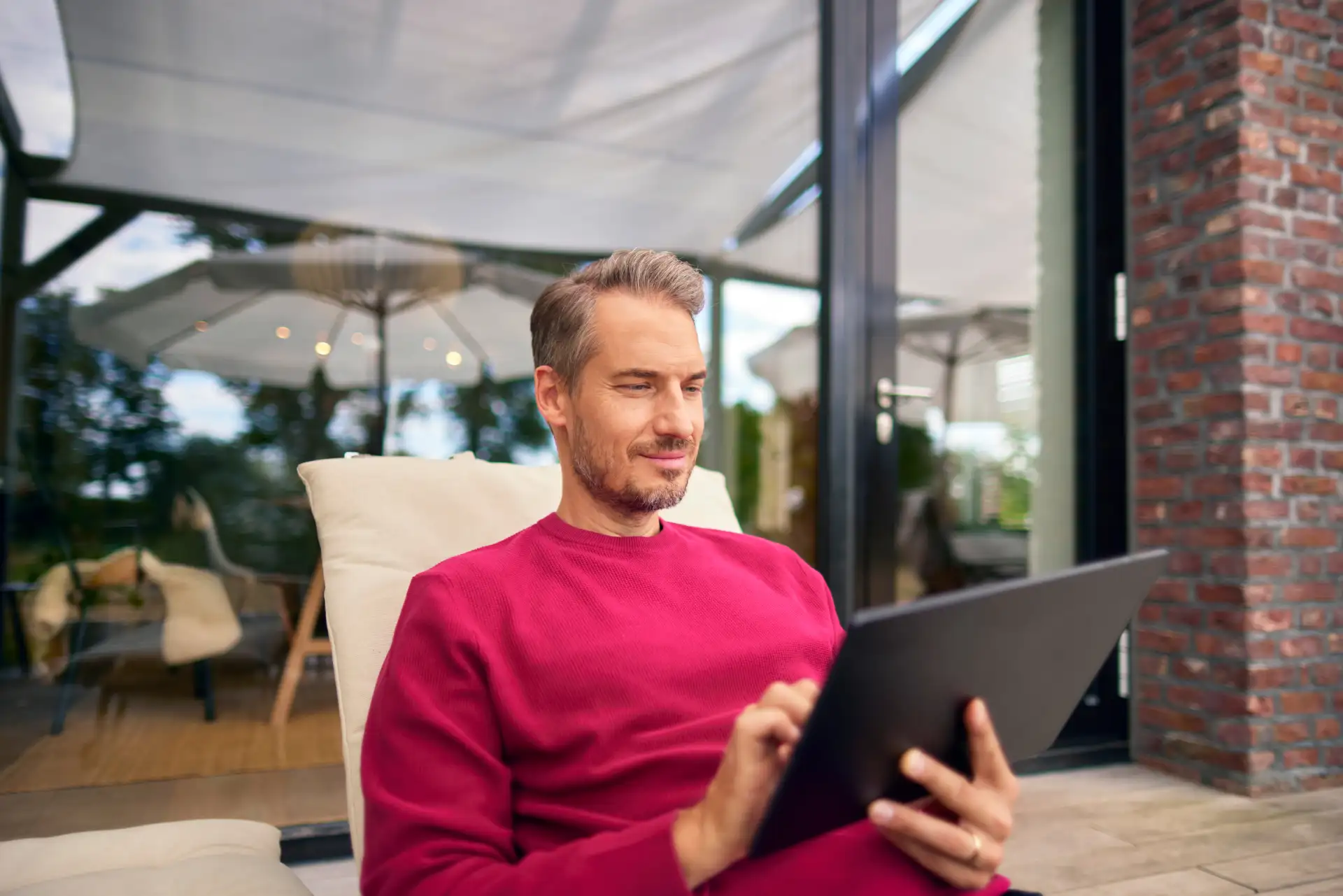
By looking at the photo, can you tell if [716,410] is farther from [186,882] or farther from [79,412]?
[186,882]

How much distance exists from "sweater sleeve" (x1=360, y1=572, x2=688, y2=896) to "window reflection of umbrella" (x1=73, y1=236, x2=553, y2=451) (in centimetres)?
155

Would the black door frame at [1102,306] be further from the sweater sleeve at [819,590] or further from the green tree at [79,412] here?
the green tree at [79,412]

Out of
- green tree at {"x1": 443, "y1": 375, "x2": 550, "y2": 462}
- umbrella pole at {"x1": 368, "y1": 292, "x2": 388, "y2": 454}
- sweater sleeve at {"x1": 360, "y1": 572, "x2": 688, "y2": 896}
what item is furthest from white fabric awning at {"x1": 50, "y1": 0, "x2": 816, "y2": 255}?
sweater sleeve at {"x1": 360, "y1": 572, "x2": 688, "y2": 896}

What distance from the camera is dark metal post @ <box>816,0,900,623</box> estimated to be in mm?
2605

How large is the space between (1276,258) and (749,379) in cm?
158

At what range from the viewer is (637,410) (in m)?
1.06

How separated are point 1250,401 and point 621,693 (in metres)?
2.30

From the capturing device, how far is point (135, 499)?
231 centimetres

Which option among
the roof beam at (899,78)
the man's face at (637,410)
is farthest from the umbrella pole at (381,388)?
the man's face at (637,410)

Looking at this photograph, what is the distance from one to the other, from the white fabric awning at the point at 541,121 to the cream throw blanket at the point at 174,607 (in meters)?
1.02

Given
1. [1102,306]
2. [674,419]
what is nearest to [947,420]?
[1102,306]

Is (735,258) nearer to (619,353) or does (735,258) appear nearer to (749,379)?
(749,379)

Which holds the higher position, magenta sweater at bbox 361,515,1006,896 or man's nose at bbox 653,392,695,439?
man's nose at bbox 653,392,695,439

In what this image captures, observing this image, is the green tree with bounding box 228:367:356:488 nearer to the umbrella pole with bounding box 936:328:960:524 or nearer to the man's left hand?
the umbrella pole with bounding box 936:328:960:524
